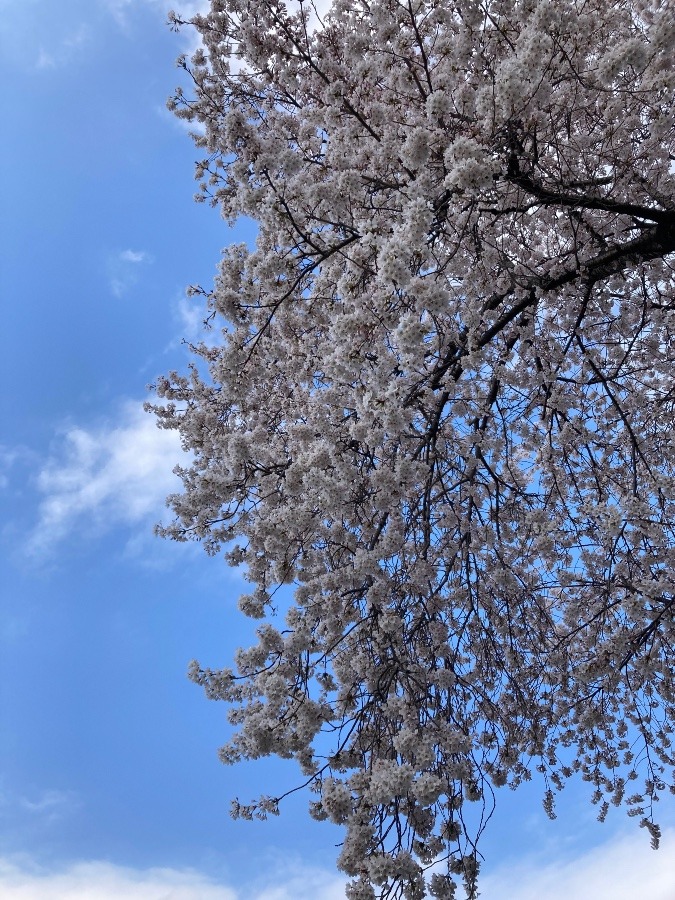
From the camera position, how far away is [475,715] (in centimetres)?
762

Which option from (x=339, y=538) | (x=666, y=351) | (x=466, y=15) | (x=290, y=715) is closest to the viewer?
(x=290, y=715)

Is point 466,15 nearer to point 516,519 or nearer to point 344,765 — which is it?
point 516,519

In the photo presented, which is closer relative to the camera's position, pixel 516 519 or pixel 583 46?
pixel 583 46

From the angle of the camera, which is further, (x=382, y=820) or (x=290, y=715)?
(x=290, y=715)

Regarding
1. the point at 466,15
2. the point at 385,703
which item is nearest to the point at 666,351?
the point at 466,15

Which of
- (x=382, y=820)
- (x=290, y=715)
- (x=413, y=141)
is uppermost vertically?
(x=413, y=141)

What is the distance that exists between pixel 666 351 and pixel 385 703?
585 centimetres

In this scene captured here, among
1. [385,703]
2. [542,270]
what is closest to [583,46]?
[542,270]

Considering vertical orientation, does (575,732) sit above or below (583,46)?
below

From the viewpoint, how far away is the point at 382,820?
15.6ft

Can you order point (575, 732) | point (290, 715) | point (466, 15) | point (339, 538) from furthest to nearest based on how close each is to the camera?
1. point (575, 732)
2. point (339, 538)
3. point (466, 15)
4. point (290, 715)

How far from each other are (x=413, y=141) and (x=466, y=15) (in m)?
1.88

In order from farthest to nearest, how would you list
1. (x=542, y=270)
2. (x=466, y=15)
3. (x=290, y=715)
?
(x=542, y=270) < (x=466, y=15) < (x=290, y=715)

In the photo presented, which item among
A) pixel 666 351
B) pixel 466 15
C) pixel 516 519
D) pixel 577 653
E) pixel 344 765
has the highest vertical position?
pixel 466 15
